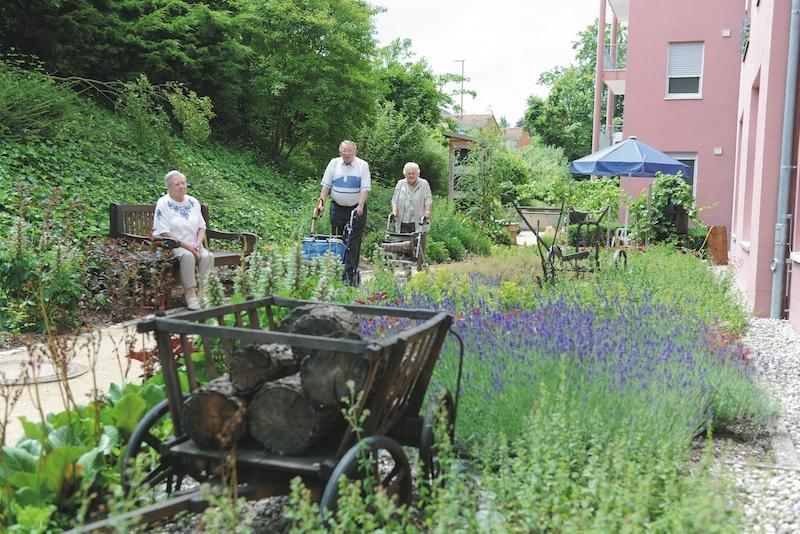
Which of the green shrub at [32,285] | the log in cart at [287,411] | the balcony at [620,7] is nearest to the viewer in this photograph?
the log in cart at [287,411]

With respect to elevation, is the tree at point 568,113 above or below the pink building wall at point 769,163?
above

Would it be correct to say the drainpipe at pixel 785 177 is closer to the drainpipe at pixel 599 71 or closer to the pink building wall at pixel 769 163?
the pink building wall at pixel 769 163

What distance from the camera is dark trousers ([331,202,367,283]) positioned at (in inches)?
368

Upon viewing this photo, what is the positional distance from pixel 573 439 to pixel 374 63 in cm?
1807

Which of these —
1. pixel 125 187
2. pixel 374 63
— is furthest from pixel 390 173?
pixel 125 187

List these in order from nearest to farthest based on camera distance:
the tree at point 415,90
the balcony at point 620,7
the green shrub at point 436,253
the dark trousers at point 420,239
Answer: the dark trousers at point 420,239 < the green shrub at point 436,253 < the balcony at point 620,7 < the tree at point 415,90

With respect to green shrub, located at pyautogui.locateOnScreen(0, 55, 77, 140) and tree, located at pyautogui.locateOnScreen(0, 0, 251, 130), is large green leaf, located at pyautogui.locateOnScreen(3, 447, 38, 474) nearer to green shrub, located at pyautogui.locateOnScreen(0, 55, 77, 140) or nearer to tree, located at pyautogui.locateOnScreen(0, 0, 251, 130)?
green shrub, located at pyautogui.locateOnScreen(0, 55, 77, 140)

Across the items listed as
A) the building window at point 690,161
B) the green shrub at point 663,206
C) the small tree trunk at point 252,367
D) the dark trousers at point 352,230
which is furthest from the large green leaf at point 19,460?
the building window at point 690,161

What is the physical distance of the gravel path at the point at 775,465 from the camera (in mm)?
3295

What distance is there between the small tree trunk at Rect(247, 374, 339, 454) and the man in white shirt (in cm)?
631

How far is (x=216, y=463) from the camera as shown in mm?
2928

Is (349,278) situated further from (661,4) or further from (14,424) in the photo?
(661,4)

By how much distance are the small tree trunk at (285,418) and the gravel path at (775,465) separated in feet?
4.98

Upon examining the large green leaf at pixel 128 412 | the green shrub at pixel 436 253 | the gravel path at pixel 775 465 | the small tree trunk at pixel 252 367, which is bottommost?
the gravel path at pixel 775 465
